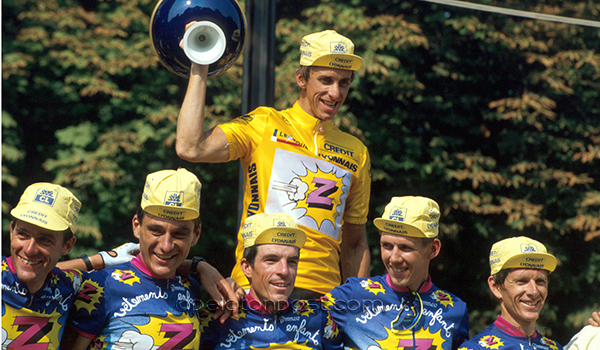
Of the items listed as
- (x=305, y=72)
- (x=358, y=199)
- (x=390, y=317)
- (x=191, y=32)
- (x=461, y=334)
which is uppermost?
(x=191, y=32)

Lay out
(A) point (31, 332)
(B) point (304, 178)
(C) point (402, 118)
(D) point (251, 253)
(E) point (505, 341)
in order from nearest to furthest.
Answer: (A) point (31, 332)
(D) point (251, 253)
(E) point (505, 341)
(B) point (304, 178)
(C) point (402, 118)

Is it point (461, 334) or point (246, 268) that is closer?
point (246, 268)

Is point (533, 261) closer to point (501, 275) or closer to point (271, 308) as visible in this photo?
point (501, 275)

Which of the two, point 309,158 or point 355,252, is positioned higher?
point 309,158

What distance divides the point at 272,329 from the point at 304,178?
834 mm

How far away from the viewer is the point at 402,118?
704 cm

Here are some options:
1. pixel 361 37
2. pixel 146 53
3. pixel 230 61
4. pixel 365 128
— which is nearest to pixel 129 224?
pixel 146 53

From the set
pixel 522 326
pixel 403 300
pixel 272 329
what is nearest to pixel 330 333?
pixel 272 329

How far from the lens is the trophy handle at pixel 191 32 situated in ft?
10.2

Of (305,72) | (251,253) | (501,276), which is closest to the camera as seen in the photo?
(251,253)

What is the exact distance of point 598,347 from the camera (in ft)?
10.1

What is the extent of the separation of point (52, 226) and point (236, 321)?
2.92 feet

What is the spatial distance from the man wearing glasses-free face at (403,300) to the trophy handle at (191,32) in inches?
46.7

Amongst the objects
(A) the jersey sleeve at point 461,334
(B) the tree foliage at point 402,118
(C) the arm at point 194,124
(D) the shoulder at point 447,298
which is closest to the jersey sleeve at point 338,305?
(D) the shoulder at point 447,298
